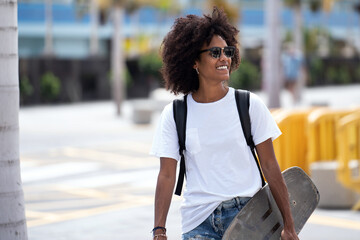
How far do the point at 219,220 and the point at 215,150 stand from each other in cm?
32

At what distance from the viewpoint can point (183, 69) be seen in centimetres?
390

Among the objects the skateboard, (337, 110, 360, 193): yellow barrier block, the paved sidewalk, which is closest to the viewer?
the skateboard

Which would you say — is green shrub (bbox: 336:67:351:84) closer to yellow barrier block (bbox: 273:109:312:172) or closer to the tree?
yellow barrier block (bbox: 273:109:312:172)

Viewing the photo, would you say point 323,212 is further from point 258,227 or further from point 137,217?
point 258,227

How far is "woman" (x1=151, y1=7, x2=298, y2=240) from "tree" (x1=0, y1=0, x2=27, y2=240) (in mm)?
1448

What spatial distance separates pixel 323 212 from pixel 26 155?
7178mm

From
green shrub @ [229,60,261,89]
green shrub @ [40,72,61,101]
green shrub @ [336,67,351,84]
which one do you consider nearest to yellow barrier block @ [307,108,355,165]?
green shrub @ [40,72,61,101]

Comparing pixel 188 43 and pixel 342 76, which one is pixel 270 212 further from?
pixel 342 76

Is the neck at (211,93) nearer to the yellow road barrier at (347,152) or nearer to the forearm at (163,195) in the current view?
the forearm at (163,195)

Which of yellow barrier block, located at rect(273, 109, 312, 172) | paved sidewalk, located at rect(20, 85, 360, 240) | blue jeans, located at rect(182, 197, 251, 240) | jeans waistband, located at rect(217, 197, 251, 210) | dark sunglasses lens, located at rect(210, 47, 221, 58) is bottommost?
paved sidewalk, located at rect(20, 85, 360, 240)

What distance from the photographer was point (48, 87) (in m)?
32.0

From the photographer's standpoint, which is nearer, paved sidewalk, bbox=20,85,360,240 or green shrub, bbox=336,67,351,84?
paved sidewalk, bbox=20,85,360,240

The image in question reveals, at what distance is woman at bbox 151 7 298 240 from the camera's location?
3.74 metres

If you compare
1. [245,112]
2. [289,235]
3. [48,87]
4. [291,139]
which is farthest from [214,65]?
[48,87]
